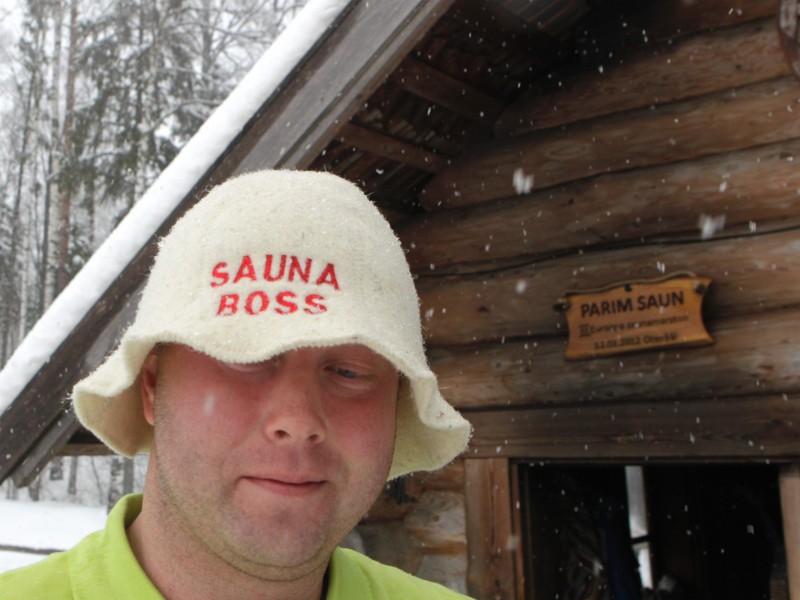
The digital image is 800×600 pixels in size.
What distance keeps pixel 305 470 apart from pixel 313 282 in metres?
0.31

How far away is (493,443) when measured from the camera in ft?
13.1

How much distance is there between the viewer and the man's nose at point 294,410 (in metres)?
1.38

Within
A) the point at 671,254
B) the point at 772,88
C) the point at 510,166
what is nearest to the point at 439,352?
the point at 510,166

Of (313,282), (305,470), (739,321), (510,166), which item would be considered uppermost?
(510,166)

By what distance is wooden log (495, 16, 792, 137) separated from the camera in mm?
3551

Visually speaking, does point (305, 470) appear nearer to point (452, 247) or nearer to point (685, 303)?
point (685, 303)

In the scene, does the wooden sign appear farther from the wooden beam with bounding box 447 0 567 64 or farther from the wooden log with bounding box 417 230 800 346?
the wooden beam with bounding box 447 0 567 64

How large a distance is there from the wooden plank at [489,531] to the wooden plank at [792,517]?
Result: 46.9 inches

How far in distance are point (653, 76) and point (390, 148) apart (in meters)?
1.22

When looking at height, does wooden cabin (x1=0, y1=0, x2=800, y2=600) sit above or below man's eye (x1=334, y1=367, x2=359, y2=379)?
above

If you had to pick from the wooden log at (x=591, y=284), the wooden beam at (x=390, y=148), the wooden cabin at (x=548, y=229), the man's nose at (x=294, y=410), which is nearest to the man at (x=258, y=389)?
the man's nose at (x=294, y=410)

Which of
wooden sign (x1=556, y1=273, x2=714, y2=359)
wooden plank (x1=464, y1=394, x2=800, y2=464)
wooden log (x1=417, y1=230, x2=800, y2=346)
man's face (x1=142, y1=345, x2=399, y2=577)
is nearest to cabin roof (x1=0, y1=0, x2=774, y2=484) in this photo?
wooden log (x1=417, y1=230, x2=800, y2=346)

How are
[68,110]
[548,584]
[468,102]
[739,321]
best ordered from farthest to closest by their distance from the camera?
[68,110] → [548,584] → [468,102] → [739,321]

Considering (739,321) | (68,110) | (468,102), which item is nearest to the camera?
(739,321)
